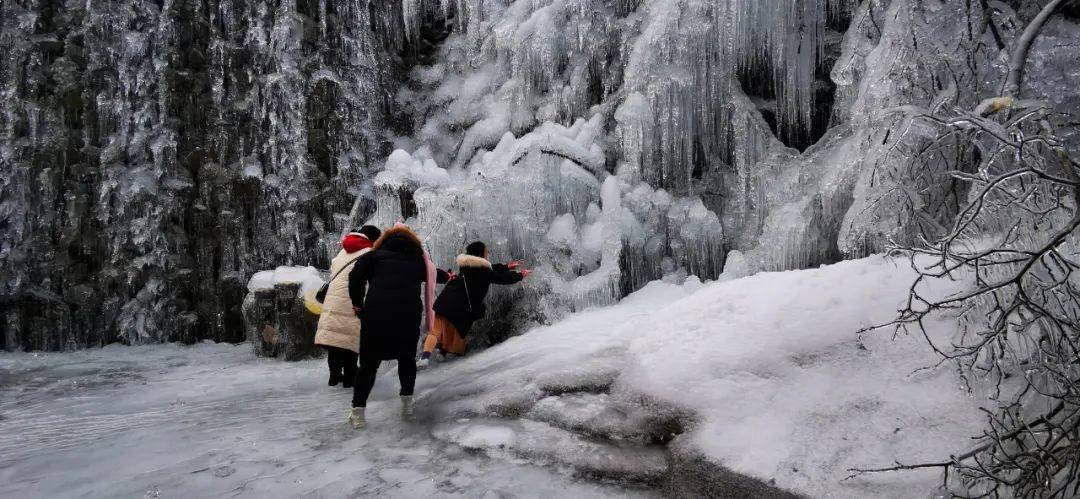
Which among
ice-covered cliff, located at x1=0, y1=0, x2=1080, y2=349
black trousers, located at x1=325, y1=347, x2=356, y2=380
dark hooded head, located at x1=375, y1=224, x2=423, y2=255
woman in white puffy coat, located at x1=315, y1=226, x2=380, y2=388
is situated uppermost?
ice-covered cliff, located at x1=0, y1=0, x2=1080, y2=349

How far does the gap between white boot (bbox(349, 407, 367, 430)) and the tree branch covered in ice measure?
10.3 ft

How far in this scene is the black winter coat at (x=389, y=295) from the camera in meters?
4.26

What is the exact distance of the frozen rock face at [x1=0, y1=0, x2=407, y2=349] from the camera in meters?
10.1

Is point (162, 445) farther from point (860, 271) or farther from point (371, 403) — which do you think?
point (860, 271)

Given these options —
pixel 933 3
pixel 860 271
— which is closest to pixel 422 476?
pixel 860 271

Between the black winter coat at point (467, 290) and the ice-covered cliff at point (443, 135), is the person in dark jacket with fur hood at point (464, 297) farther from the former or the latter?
the ice-covered cliff at point (443, 135)

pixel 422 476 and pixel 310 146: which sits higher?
pixel 310 146

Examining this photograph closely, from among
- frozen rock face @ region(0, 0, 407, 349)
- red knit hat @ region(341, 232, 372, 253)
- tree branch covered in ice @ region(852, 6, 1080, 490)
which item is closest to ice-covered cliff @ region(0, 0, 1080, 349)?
frozen rock face @ region(0, 0, 407, 349)

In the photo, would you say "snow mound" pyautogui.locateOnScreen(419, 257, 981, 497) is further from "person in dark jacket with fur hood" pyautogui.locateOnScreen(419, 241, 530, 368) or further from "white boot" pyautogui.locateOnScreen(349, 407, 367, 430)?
"person in dark jacket with fur hood" pyautogui.locateOnScreen(419, 241, 530, 368)

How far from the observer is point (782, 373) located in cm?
336

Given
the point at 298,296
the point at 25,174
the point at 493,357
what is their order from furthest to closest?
the point at 25,174 < the point at 298,296 < the point at 493,357

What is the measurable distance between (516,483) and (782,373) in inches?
60.3

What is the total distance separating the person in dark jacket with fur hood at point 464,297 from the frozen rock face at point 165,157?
515 cm

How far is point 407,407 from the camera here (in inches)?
175
